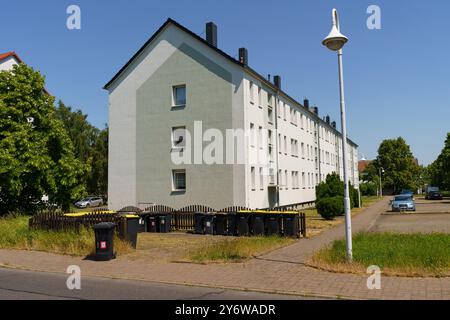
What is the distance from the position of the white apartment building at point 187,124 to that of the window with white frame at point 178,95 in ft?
0.22

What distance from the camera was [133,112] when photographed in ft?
95.5

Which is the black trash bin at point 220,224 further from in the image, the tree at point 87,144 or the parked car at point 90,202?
the parked car at point 90,202

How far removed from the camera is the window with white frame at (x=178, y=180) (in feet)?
89.8

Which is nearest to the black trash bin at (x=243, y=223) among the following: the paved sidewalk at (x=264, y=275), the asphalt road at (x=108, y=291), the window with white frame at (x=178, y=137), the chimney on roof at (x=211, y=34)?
the paved sidewalk at (x=264, y=275)

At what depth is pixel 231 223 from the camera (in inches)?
706

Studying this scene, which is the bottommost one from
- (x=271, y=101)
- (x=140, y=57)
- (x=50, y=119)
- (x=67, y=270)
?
(x=67, y=270)

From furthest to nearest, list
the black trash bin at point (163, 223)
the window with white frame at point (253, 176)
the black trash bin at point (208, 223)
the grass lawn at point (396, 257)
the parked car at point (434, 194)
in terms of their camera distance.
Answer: the parked car at point (434, 194)
the window with white frame at point (253, 176)
the black trash bin at point (163, 223)
the black trash bin at point (208, 223)
the grass lawn at point (396, 257)

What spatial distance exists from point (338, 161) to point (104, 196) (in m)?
34.3

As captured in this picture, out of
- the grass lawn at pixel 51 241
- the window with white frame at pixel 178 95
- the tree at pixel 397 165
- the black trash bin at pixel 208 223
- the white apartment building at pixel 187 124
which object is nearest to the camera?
the grass lawn at pixel 51 241

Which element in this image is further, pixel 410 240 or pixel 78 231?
pixel 78 231

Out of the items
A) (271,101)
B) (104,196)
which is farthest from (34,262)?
(104,196)

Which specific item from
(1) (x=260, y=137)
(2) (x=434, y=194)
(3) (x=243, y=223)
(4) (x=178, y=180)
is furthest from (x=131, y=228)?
(2) (x=434, y=194)

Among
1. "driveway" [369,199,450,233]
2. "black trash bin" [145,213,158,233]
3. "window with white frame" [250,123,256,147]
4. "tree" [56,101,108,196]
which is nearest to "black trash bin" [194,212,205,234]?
"black trash bin" [145,213,158,233]
